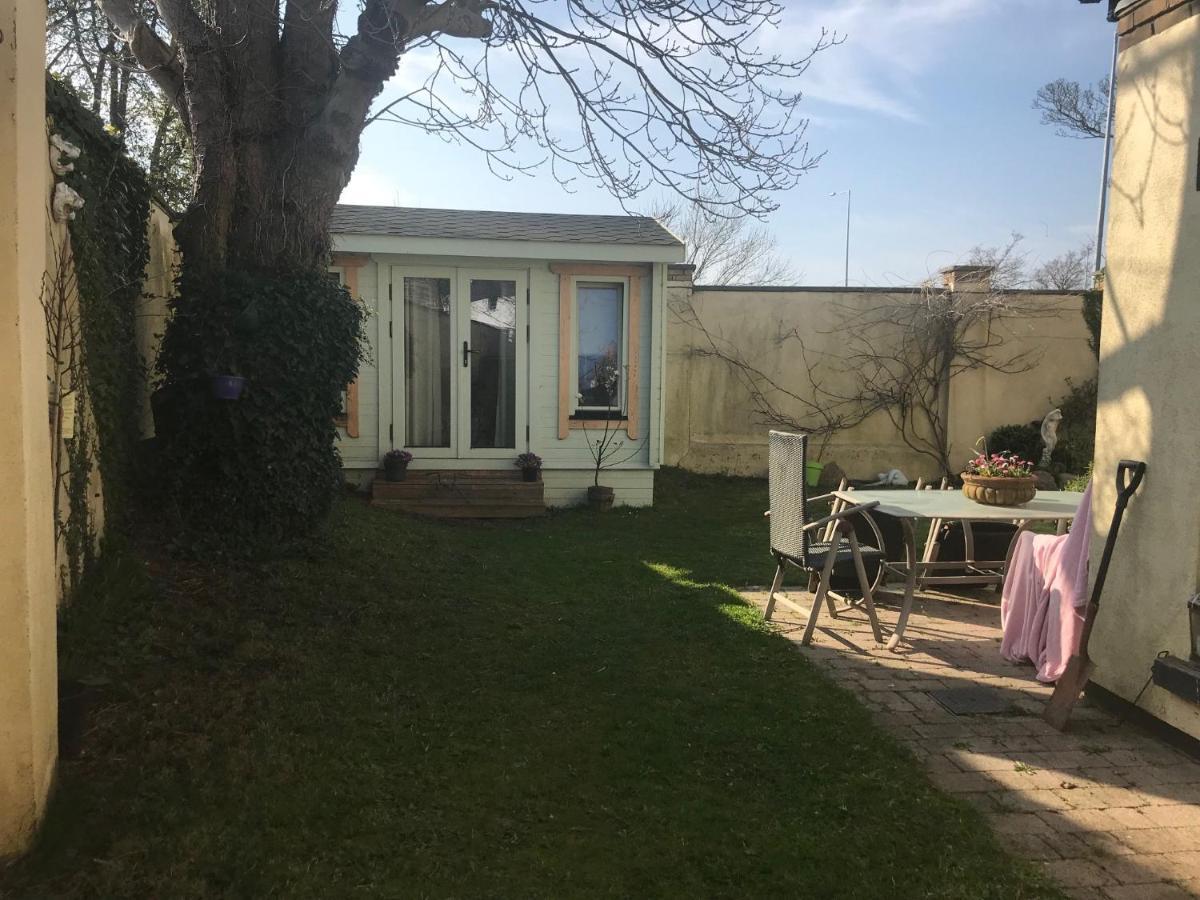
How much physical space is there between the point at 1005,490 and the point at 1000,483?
0.18 ft

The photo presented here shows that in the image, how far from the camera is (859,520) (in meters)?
6.22

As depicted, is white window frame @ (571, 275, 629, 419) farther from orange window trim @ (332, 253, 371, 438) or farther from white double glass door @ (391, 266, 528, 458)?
orange window trim @ (332, 253, 371, 438)

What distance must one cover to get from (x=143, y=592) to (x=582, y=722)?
2280 mm

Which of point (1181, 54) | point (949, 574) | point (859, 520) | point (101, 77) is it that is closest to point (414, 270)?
point (101, 77)

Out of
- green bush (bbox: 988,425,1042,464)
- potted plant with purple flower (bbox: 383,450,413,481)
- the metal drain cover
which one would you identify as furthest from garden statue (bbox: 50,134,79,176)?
green bush (bbox: 988,425,1042,464)

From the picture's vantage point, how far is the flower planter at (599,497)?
9711 mm

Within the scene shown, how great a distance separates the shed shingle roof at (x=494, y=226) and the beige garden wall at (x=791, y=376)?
208 centimetres

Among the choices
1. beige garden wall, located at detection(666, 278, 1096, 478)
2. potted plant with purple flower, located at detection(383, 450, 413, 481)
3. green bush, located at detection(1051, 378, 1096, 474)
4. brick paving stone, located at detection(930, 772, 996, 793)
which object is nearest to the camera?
brick paving stone, located at detection(930, 772, 996, 793)

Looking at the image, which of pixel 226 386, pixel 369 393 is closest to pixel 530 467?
pixel 369 393

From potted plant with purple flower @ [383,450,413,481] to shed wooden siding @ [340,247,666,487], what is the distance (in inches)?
10.6

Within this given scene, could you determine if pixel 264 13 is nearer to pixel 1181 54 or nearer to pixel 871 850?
pixel 1181 54

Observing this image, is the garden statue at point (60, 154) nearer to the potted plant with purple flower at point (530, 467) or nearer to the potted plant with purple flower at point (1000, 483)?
the potted plant with purple flower at point (1000, 483)

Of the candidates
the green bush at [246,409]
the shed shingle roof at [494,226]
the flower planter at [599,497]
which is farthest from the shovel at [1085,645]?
the flower planter at [599,497]

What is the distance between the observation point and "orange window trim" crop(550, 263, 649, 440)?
9.66m
